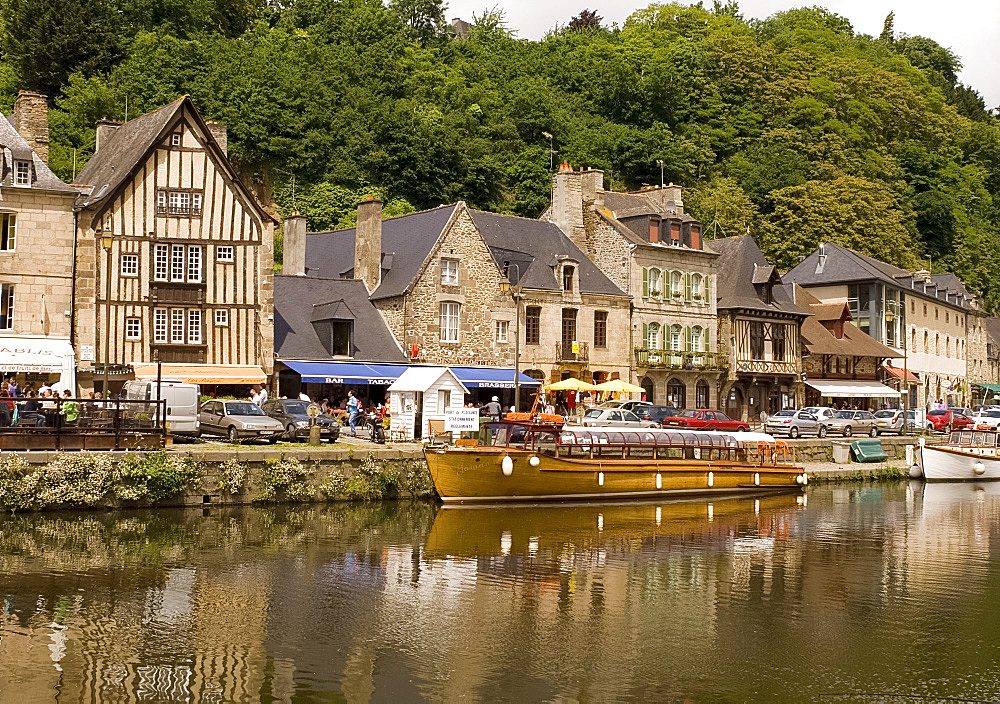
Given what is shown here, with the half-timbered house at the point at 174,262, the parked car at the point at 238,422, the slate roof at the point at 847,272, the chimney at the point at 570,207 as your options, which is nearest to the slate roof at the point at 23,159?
the half-timbered house at the point at 174,262

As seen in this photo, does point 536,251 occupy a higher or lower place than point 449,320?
higher

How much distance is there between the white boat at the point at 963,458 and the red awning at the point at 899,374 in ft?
57.3

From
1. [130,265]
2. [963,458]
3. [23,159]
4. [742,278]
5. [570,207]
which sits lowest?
[963,458]

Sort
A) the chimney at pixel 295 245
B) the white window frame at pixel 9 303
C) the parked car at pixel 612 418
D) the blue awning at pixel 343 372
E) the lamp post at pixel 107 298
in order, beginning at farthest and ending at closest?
the chimney at pixel 295 245 < the blue awning at pixel 343 372 < the parked car at pixel 612 418 < the lamp post at pixel 107 298 < the white window frame at pixel 9 303

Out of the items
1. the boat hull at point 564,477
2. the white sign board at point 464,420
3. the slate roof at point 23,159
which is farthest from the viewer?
the slate roof at point 23,159

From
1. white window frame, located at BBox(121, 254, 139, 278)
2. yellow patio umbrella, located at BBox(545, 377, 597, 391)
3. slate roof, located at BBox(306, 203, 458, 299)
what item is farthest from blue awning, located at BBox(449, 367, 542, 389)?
white window frame, located at BBox(121, 254, 139, 278)

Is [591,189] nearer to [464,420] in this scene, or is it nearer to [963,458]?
[963,458]

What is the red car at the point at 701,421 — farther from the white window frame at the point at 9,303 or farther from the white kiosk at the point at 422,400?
the white window frame at the point at 9,303

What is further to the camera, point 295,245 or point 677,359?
point 677,359

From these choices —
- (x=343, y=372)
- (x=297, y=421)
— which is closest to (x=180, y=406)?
(x=297, y=421)

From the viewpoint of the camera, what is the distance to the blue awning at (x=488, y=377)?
4231 cm

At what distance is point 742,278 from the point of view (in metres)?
53.9

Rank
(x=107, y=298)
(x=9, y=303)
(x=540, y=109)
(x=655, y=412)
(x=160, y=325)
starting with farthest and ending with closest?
(x=540, y=109) → (x=655, y=412) → (x=160, y=325) → (x=107, y=298) → (x=9, y=303)

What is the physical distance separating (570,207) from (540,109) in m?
23.6
